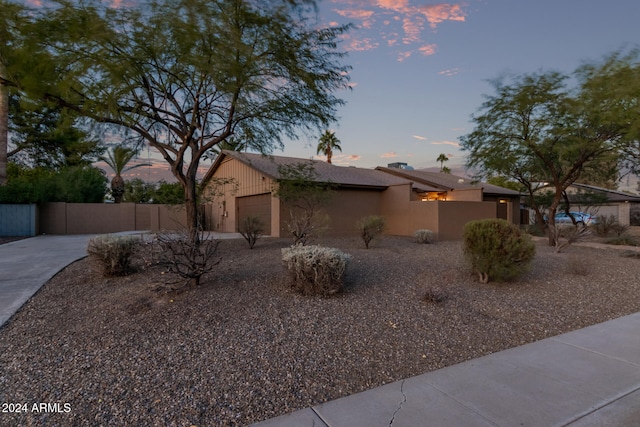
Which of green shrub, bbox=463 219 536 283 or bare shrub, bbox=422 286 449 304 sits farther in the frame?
green shrub, bbox=463 219 536 283

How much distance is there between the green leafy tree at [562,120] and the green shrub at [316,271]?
10442 mm

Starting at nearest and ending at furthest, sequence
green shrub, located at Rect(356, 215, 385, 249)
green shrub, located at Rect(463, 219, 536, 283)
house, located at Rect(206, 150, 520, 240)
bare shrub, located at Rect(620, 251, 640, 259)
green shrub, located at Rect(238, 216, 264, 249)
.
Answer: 1. green shrub, located at Rect(463, 219, 536, 283)
2. bare shrub, located at Rect(620, 251, 640, 259)
3. green shrub, located at Rect(238, 216, 264, 249)
4. green shrub, located at Rect(356, 215, 385, 249)
5. house, located at Rect(206, 150, 520, 240)

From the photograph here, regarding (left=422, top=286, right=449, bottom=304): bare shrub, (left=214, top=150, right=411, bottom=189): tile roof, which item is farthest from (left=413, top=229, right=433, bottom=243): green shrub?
(left=422, top=286, right=449, bottom=304): bare shrub

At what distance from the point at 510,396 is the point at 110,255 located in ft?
24.3

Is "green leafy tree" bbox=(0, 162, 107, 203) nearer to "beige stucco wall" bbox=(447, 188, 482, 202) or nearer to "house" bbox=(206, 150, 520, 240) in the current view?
"house" bbox=(206, 150, 520, 240)

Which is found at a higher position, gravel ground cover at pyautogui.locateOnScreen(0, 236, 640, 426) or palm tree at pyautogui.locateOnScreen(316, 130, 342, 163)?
palm tree at pyautogui.locateOnScreen(316, 130, 342, 163)

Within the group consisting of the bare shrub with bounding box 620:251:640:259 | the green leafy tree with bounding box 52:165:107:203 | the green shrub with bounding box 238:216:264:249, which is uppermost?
the green leafy tree with bounding box 52:165:107:203

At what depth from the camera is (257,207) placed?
805 inches

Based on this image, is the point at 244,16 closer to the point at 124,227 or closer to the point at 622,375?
the point at 622,375

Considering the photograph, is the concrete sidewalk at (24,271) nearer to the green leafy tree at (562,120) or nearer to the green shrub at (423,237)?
the green shrub at (423,237)

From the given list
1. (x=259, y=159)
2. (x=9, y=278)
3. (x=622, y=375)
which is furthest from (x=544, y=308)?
(x=259, y=159)

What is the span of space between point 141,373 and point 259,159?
1784 centimetres

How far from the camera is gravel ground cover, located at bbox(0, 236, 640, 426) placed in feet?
10.8

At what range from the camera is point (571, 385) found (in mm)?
3523
